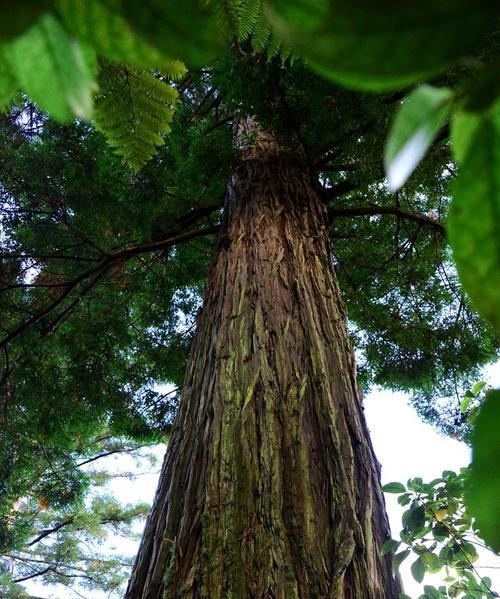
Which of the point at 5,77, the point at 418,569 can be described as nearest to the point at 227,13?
the point at 5,77

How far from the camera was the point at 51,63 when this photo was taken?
0.79 ft

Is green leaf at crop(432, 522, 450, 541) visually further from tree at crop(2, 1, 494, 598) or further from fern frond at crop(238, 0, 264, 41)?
fern frond at crop(238, 0, 264, 41)

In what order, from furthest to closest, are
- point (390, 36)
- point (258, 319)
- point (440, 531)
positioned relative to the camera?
point (258, 319)
point (440, 531)
point (390, 36)

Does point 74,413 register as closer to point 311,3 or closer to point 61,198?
point 61,198

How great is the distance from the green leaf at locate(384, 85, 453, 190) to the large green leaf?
0.07ft

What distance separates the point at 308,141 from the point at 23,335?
7.46 ft

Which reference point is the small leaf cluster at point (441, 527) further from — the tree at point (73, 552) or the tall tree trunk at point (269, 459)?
the tree at point (73, 552)

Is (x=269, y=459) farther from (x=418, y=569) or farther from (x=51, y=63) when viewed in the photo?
(x=51, y=63)

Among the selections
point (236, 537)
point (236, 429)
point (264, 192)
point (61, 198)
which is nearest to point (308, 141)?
point (264, 192)

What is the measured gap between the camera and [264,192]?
2.29 m

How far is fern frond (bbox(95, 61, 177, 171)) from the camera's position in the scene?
4.34 feet

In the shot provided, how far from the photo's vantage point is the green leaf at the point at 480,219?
0.21 metres

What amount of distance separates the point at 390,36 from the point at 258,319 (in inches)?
56.6

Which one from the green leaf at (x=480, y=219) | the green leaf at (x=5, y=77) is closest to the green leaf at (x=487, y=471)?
the green leaf at (x=480, y=219)
